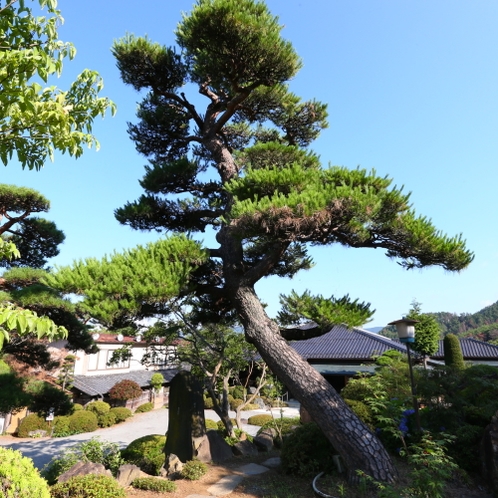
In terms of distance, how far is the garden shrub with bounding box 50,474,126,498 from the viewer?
4434mm

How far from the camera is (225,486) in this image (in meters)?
5.48

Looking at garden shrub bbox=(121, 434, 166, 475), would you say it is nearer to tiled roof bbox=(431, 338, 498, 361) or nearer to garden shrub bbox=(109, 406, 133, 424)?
garden shrub bbox=(109, 406, 133, 424)

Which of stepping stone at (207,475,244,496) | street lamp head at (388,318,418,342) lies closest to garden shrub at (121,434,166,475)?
stepping stone at (207,475,244,496)

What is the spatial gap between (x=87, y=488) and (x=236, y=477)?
7.99 feet

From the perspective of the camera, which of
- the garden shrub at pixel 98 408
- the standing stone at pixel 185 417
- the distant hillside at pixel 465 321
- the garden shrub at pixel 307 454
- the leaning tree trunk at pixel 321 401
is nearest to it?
the leaning tree trunk at pixel 321 401

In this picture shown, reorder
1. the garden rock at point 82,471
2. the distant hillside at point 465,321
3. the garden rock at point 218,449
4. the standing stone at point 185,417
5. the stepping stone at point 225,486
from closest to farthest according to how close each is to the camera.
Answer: the garden rock at point 82,471
the stepping stone at point 225,486
the standing stone at point 185,417
the garden rock at point 218,449
the distant hillside at point 465,321

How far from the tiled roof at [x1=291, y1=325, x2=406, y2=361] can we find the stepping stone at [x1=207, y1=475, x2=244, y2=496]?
11197 mm

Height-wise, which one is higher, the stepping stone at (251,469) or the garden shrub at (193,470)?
the garden shrub at (193,470)

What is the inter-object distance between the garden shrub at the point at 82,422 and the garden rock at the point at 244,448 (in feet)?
33.8

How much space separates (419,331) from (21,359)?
53.5 ft

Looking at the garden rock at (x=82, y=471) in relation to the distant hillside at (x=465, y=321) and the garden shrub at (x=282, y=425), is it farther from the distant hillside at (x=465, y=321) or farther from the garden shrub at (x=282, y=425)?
the distant hillside at (x=465, y=321)

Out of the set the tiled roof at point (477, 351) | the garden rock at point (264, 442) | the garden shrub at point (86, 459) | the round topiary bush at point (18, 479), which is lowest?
the garden rock at point (264, 442)

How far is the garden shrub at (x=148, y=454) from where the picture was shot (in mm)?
6316

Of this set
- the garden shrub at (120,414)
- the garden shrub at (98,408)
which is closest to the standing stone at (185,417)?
the garden shrub at (98,408)
